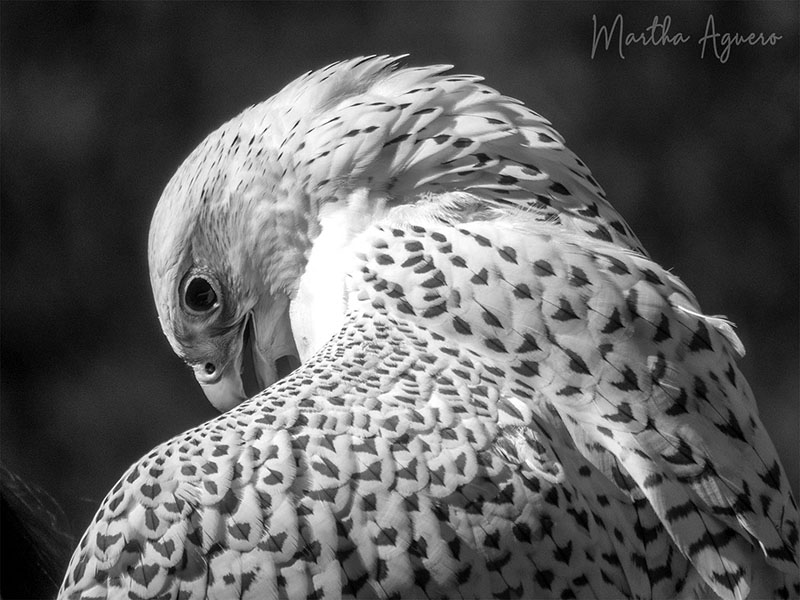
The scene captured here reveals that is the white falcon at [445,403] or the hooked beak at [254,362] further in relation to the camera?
the hooked beak at [254,362]

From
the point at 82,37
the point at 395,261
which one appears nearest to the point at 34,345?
the point at 82,37

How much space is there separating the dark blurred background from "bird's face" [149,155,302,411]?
1604mm

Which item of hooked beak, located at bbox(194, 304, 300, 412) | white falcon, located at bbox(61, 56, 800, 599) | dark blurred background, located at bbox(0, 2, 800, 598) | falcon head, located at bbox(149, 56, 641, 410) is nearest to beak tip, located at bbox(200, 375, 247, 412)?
hooked beak, located at bbox(194, 304, 300, 412)

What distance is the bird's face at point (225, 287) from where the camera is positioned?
1749 millimetres

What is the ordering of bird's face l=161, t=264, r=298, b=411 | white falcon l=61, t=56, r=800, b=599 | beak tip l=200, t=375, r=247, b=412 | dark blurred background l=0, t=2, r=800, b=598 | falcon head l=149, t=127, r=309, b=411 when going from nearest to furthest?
white falcon l=61, t=56, r=800, b=599 → falcon head l=149, t=127, r=309, b=411 → bird's face l=161, t=264, r=298, b=411 → beak tip l=200, t=375, r=247, b=412 → dark blurred background l=0, t=2, r=800, b=598

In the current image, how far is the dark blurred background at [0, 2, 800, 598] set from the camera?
3.46 meters

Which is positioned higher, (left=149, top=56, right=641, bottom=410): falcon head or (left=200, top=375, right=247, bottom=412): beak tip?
(left=149, top=56, right=641, bottom=410): falcon head

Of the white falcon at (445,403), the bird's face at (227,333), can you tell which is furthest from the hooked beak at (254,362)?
the white falcon at (445,403)

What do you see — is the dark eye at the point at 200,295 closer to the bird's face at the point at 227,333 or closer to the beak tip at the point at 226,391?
the bird's face at the point at 227,333

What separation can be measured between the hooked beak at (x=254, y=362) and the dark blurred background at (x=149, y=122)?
1.55 metres

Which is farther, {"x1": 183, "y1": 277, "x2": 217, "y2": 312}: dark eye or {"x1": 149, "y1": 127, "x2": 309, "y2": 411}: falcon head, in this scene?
{"x1": 183, "y1": 277, "x2": 217, "y2": 312}: dark eye

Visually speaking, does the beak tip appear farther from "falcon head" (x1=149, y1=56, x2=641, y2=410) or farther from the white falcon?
the white falcon

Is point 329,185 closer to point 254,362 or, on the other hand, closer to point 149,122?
point 254,362

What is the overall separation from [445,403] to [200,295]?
30.9 inches
